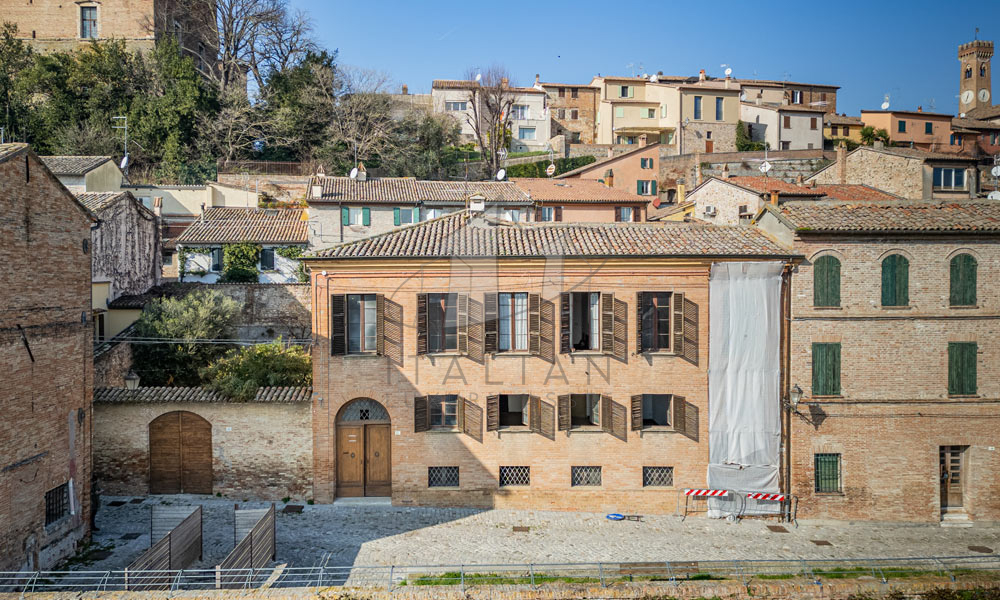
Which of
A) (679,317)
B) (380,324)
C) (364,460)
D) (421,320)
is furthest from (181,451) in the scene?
(679,317)

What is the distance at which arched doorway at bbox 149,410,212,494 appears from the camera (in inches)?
748

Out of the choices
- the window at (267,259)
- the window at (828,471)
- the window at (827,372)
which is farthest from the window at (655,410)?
the window at (267,259)

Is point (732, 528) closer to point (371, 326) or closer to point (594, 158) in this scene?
point (371, 326)

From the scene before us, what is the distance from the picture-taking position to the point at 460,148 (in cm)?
5778

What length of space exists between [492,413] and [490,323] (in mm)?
2511

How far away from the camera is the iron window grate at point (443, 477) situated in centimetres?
1920

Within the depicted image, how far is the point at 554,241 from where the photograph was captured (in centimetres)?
1978

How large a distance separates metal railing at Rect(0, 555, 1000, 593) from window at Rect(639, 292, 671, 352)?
6.11m

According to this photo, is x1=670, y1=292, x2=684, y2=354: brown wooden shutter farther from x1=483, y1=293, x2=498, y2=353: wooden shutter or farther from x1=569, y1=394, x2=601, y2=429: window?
x1=483, y1=293, x2=498, y2=353: wooden shutter

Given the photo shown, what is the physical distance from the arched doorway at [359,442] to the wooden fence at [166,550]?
4.43 metres

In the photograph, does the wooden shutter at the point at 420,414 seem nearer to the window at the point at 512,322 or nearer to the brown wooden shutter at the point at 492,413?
the brown wooden shutter at the point at 492,413

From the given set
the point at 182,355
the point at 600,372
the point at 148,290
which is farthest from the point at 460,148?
the point at 600,372

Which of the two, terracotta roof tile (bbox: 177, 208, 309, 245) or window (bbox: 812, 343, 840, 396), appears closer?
window (bbox: 812, 343, 840, 396)

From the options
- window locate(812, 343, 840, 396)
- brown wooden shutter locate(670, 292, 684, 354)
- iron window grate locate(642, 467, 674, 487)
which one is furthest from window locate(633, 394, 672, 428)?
window locate(812, 343, 840, 396)
